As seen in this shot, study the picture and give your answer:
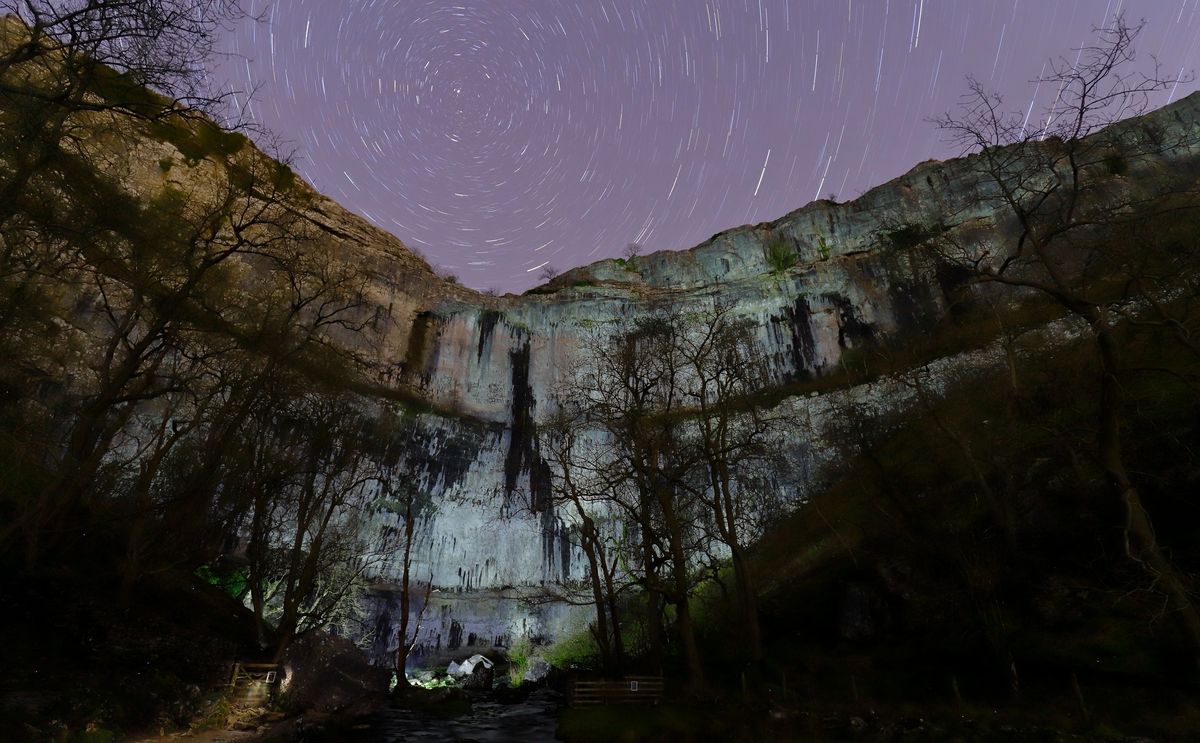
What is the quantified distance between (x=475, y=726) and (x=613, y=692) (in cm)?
465

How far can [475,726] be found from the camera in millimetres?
15203

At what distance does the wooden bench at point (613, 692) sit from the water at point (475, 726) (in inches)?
42.5

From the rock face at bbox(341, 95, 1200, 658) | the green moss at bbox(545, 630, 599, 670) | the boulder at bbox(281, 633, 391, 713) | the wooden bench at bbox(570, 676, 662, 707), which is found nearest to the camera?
the wooden bench at bbox(570, 676, 662, 707)

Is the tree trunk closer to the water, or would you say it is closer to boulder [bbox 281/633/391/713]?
the water

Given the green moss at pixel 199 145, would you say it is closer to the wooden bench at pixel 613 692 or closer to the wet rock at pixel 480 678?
the wet rock at pixel 480 678

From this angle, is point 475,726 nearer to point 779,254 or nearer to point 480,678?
point 480,678

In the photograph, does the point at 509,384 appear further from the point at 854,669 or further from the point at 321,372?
the point at 854,669

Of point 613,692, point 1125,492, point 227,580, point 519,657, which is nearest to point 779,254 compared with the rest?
point 519,657

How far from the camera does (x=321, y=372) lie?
20484mm

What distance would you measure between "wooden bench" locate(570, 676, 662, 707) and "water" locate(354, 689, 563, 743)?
3.54ft

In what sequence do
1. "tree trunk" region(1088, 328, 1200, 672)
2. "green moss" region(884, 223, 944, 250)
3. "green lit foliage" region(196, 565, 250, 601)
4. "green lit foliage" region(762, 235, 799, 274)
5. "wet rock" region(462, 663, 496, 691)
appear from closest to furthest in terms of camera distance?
"tree trunk" region(1088, 328, 1200, 672)
"green lit foliage" region(196, 565, 250, 601)
"wet rock" region(462, 663, 496, 691)
"green moss" region(884, 223, 944, 250)
"green lit foliage" region(762, 235, 799, 274)

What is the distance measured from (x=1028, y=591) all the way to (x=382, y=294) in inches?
1383

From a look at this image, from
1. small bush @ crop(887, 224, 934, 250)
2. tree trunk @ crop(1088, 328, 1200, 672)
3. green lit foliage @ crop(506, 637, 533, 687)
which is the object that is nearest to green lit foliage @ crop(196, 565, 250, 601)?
green lit foliage @ crop(506, 637, 533, 687)

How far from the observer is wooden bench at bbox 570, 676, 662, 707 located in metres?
13.3
